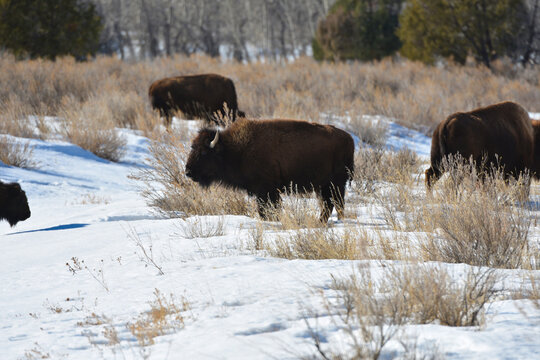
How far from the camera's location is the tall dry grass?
52.3 ft

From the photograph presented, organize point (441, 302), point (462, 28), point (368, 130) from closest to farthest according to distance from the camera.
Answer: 1. point (441, 302)
2. point (368, 130)
3. point (462, 28)

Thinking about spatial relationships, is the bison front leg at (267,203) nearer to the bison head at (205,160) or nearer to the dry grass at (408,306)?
the bison head at (205,160)

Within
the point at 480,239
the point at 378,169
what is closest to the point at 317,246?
the point at 480,239

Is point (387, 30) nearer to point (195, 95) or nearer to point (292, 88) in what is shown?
point (292, 88)

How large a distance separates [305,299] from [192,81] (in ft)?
39.5

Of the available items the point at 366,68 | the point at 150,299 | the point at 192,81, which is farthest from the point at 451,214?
the point at 366,68

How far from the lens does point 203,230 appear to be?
580 cm

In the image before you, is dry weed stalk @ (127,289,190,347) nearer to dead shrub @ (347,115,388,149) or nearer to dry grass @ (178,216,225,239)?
dry grass @ (178,216,225,239)

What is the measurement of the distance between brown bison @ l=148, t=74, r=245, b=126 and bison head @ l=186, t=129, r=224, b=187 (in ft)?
25.6

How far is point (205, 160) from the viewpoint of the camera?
6805 millimetres

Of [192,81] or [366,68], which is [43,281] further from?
[366,68]

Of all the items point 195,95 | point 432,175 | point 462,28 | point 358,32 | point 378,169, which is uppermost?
point 358,32

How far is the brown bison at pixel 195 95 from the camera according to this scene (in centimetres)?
1476

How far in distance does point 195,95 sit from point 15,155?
530 cm
